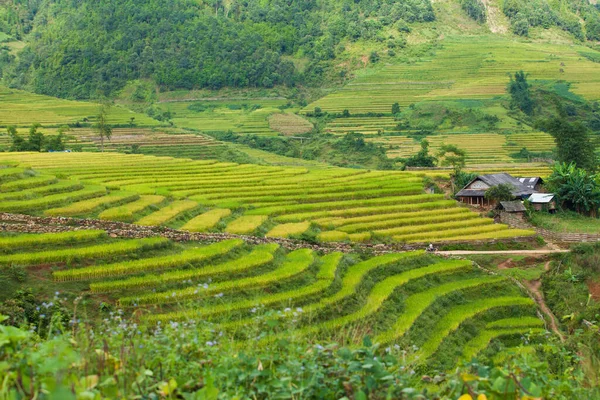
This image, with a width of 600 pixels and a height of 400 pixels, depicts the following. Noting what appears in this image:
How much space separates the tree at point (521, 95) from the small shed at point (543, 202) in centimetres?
3394

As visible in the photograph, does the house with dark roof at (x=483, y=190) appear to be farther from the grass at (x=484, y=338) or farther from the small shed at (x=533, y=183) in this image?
the grass at (x=484, y=338)

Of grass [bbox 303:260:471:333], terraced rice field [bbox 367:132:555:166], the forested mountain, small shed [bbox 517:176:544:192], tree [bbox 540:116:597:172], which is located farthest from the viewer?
the forested mountain

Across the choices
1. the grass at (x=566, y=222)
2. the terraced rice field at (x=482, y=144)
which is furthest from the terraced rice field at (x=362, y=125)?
the grass at (x=566, y=222)

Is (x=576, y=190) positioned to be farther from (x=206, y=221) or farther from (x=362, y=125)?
(x=362, y=125)

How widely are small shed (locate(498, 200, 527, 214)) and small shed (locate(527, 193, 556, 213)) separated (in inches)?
43.3

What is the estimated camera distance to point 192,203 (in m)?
23.9

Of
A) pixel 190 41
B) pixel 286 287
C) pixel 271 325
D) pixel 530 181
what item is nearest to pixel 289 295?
pixel 286 287

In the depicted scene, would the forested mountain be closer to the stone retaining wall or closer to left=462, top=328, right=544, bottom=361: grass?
the stone retaining wall

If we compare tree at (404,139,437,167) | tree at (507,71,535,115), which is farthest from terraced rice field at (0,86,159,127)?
tree at (507,71,535,115)

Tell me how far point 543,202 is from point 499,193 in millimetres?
2048

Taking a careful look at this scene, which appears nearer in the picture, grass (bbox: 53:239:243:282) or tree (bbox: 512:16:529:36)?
grass (bbox: 53:239:243:282)

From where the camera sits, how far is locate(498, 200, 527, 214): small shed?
104 ft

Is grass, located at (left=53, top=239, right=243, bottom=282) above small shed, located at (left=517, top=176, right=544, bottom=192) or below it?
above

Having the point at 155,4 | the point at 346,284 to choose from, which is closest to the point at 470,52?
the point at 155,4
